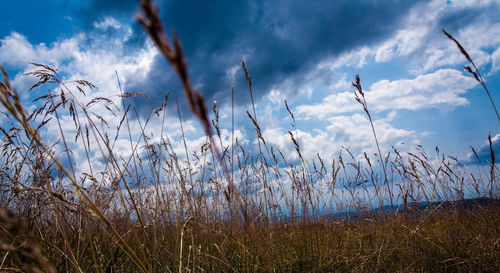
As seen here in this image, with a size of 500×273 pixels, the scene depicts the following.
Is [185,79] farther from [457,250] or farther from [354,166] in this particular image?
[354,166]

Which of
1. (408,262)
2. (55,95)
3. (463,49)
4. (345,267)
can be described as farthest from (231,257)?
(463,49)

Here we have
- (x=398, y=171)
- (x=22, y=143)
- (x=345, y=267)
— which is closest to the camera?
(x=345, y=267)

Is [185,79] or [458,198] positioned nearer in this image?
[185,79]

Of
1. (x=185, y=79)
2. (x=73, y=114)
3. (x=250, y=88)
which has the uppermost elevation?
(x=73, y=114)

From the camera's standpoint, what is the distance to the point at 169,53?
411 millimetres

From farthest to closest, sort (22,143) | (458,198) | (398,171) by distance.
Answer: (398,171) < (458,198) < (22,143)

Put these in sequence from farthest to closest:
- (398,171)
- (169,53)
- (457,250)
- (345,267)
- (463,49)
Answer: (398,171), (457,250), (345,267), (463,49), (169,53)

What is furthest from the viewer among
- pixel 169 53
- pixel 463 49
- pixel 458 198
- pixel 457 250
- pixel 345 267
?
pixel 458 198

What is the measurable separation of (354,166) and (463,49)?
2.43 m

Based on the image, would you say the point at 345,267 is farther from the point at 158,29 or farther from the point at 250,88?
the point at 158,29

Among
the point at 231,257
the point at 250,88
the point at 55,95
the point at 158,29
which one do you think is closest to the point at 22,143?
the point at 55,95

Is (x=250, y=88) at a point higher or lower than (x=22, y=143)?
lower

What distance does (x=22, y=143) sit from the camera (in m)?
2.86

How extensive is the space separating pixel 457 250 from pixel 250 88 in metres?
2.47
